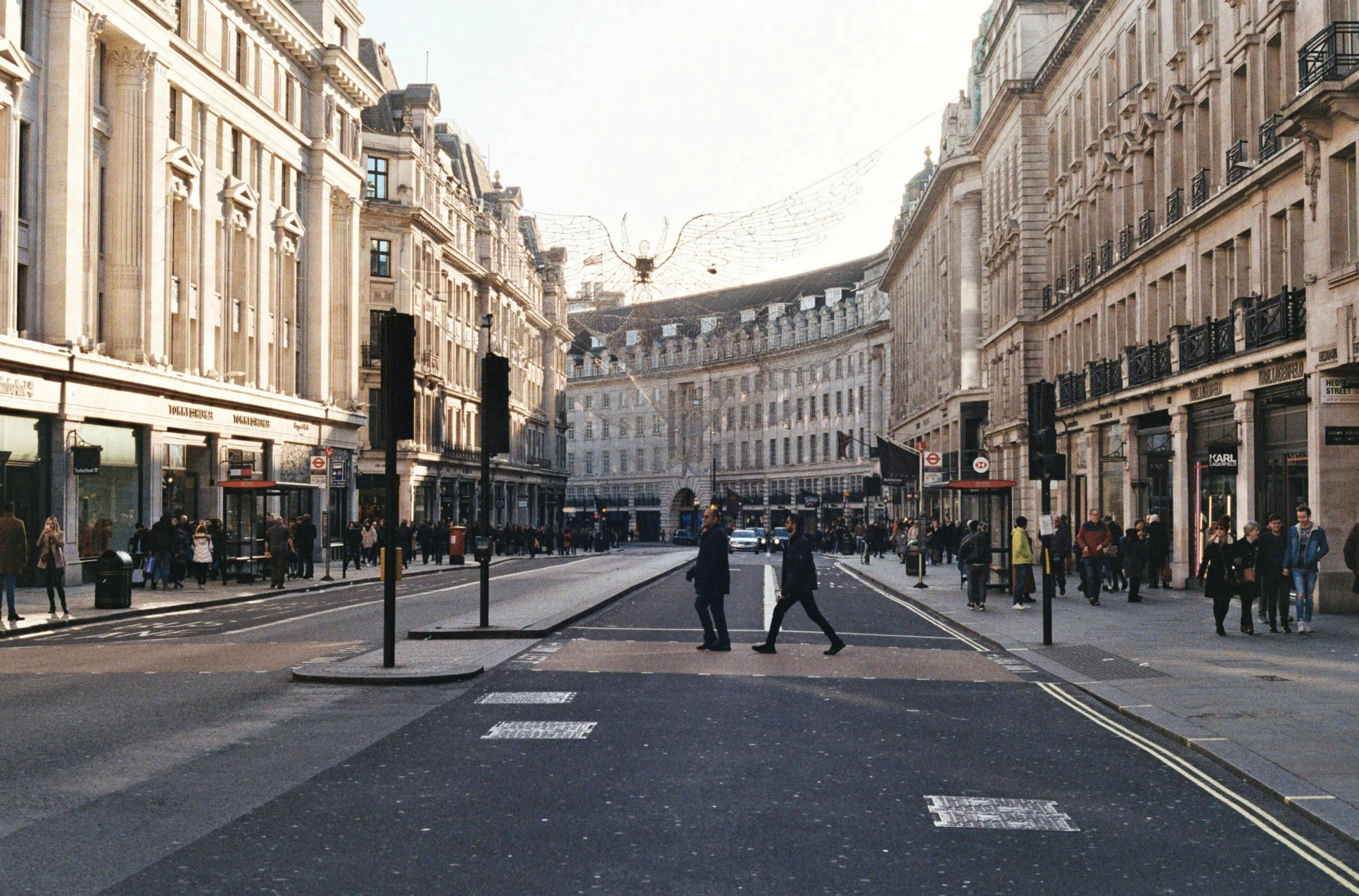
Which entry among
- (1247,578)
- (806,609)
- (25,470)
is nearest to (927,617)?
(1247,578)

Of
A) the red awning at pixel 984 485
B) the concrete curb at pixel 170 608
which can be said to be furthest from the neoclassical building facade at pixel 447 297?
the red awning at pixel 984 485

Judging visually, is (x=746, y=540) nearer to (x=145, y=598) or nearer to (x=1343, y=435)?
(x=145, y=598)

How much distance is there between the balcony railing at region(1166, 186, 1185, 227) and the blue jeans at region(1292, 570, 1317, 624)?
51.3ft

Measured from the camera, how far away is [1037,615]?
967 inches

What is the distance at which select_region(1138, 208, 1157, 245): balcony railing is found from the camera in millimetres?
37562

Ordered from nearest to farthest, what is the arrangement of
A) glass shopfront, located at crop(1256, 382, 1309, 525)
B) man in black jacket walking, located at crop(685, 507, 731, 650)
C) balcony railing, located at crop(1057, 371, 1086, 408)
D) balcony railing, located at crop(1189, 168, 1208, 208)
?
man in black jacket walking, located at crop(685, 507, 731, 650), glass shopfront, located at crop(1256, 382, 1309, 525), balcony railing, located at crop(1189, 168, 1208, 208), balcony railing, located at crop(1057, 371, 1086, 408)

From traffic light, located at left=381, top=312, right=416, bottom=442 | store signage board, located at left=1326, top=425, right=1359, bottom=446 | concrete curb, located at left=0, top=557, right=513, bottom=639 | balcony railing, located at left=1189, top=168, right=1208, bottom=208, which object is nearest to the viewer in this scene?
traffic light, located at left=381, top=312, right=416, bottom=442

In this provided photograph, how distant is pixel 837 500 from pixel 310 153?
62528 millimetres

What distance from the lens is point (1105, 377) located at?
136ft

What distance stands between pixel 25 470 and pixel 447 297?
43.5 metres

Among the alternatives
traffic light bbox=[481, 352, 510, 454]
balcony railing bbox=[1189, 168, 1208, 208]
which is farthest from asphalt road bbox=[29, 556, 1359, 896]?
balcony railing bbox=[1189, 168, 1208, 208]

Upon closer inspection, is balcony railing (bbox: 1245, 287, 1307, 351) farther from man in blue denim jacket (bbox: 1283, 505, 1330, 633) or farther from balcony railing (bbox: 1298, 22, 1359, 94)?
man in blue denim jacket (bbox: 1283, 505, 1330, 633)

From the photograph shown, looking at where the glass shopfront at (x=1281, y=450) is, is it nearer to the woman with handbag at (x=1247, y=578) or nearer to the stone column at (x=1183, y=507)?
the stone column at (x=1183, y=507)

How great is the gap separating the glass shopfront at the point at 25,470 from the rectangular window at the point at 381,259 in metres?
34.6
